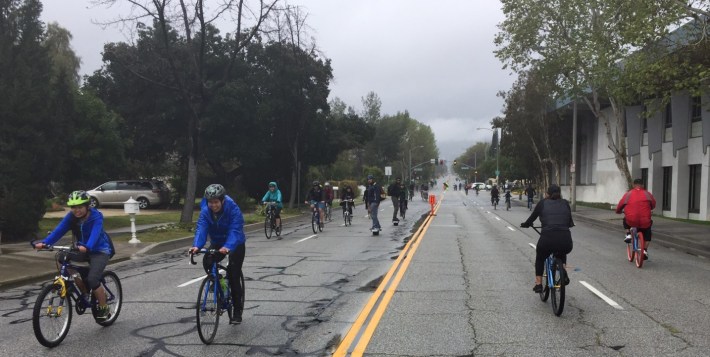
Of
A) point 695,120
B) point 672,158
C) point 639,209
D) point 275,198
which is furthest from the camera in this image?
point 672,158

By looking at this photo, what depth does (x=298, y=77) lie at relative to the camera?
3300 centimetres

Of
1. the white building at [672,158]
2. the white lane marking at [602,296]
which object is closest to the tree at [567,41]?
the white building at [672,158]

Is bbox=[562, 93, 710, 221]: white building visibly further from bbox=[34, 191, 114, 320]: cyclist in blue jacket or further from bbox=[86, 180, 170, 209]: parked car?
bbox=[86, 180, 170, 209]: parked car

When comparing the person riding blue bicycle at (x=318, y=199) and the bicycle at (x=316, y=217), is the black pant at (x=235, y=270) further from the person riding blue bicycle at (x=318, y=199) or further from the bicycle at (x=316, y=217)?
the person riding blue bicycle at (x=318, y=199)

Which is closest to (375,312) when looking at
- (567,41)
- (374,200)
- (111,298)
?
(111,298)

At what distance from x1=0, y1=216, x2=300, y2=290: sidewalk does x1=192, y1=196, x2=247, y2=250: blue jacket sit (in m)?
5.53

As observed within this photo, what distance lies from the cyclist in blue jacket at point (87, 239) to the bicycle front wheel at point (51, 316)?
0.94 ft

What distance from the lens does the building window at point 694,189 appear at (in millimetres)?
28000

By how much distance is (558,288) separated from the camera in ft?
23.8

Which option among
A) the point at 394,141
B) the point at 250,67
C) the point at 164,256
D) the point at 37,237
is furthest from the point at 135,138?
the point at 394,141

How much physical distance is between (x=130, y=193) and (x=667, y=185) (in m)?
30.5

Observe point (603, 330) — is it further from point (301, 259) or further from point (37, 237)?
point (37, 237)

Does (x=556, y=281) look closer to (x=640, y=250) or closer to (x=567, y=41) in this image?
(x=640, y=250)

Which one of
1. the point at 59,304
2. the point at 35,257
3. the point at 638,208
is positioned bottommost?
the point at 35,257
